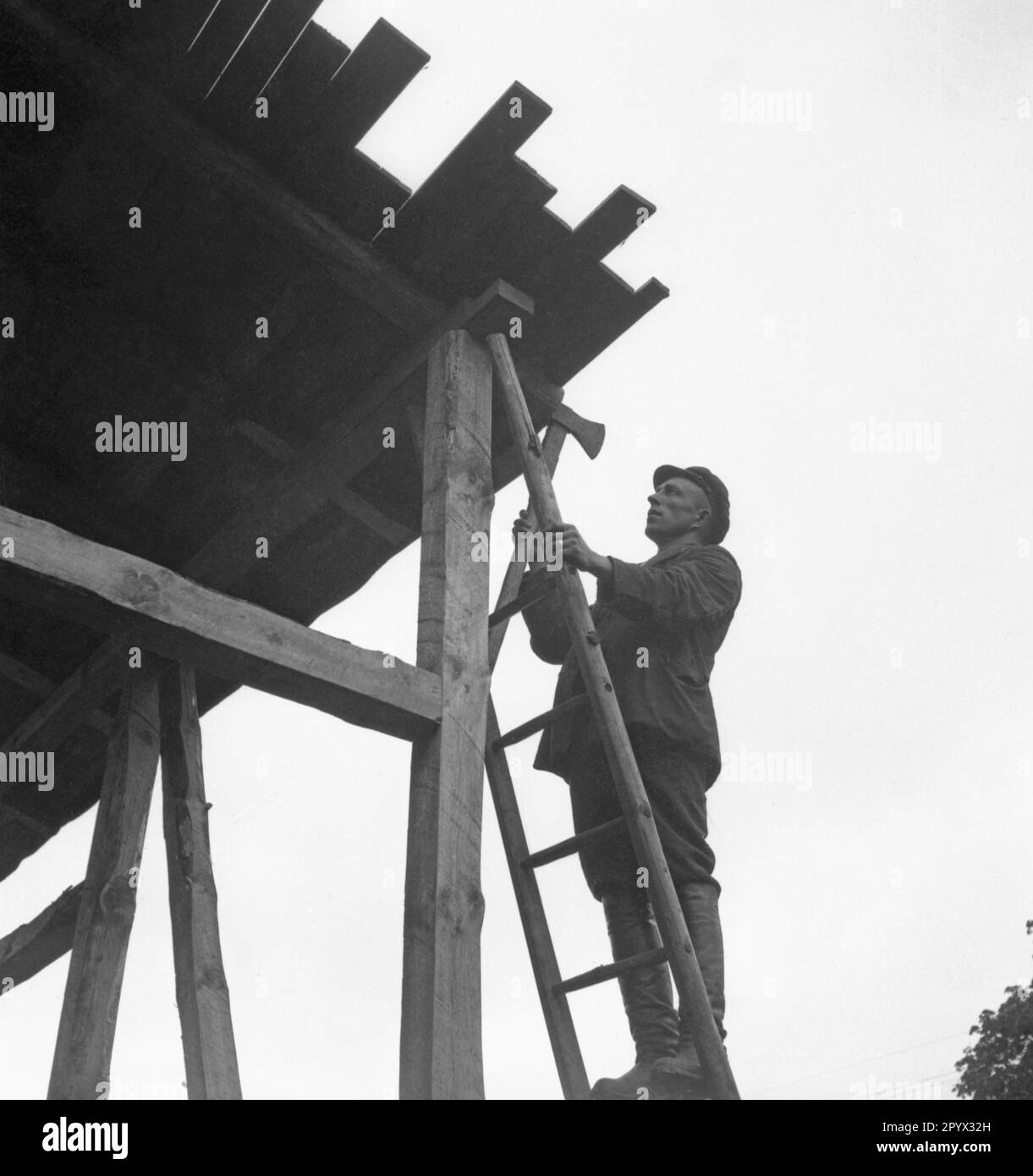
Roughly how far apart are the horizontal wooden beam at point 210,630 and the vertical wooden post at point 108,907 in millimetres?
800

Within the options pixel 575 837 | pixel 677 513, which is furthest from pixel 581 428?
pixel 575 837

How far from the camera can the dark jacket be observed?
4.64 metres

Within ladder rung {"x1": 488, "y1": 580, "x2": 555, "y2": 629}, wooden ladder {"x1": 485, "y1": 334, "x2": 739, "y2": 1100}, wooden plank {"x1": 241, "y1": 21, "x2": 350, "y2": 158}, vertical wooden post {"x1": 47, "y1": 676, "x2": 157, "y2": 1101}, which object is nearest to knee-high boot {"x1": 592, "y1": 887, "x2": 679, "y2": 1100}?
wooden ladder {"x1": 485, "y1": 334, "x2": 739, "y2": 1100}

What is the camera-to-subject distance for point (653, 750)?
181 inches

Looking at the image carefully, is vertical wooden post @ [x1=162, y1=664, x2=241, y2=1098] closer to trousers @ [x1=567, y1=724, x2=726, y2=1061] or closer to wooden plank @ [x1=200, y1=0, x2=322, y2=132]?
trousers @ [x1=567, y1=724, x2=726, y2=1061]

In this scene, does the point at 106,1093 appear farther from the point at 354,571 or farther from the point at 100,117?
the point at 100,117

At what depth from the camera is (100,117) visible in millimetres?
4242

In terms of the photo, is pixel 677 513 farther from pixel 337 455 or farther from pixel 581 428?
pixel 337 455

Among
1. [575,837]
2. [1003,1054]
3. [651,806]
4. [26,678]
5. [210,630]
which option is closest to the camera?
[210,630]

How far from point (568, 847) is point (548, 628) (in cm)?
98

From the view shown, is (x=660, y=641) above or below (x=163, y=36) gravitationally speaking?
below

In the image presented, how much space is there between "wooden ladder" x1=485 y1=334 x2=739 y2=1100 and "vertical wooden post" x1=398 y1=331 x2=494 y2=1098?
18 cm
